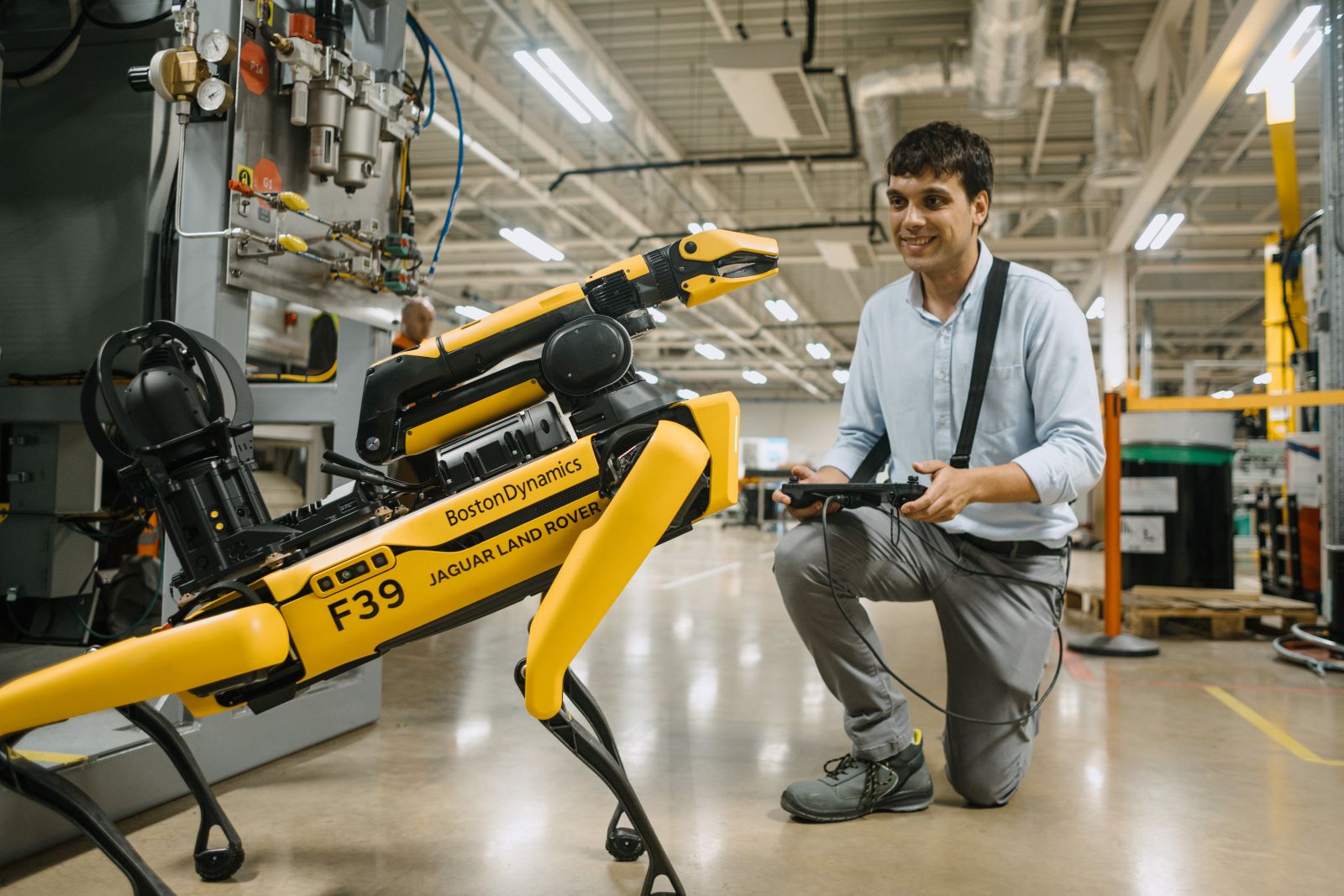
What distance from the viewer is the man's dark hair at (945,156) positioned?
1894 mm

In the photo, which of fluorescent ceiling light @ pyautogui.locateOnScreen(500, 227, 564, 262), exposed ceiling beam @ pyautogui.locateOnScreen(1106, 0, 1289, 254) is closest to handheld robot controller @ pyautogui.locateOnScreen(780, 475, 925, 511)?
exposed ceiling beam @ pyautogui.locateOnScreen(1106, 0, 1289, 254)

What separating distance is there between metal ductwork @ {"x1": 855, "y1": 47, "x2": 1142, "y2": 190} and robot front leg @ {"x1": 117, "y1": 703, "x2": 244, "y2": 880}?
6.68 meters

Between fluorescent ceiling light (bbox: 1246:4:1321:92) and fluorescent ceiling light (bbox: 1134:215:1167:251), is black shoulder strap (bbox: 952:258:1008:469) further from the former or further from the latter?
fluorescent ceiling light (bbox: 1134:215:1167:251)

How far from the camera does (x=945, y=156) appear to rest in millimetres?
1889

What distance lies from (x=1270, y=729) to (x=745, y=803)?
181cm

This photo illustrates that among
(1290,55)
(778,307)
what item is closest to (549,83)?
(1290,55)

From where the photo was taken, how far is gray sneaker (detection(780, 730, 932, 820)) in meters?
1.88

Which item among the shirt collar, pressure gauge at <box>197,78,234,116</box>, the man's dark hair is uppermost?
pressure gauge at <box>197,78,234,116</box>

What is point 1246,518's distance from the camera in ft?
50.6

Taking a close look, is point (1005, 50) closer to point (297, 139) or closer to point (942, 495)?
point (297, 139)

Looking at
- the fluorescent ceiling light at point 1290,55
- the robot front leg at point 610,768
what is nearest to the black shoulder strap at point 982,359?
the robot front leg at point 610,768

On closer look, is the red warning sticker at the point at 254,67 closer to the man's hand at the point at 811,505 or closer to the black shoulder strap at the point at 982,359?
the man's hand at the point at 811,505

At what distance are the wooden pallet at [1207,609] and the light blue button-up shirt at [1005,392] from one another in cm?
287

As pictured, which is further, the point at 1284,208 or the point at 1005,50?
the point at 1005,50
